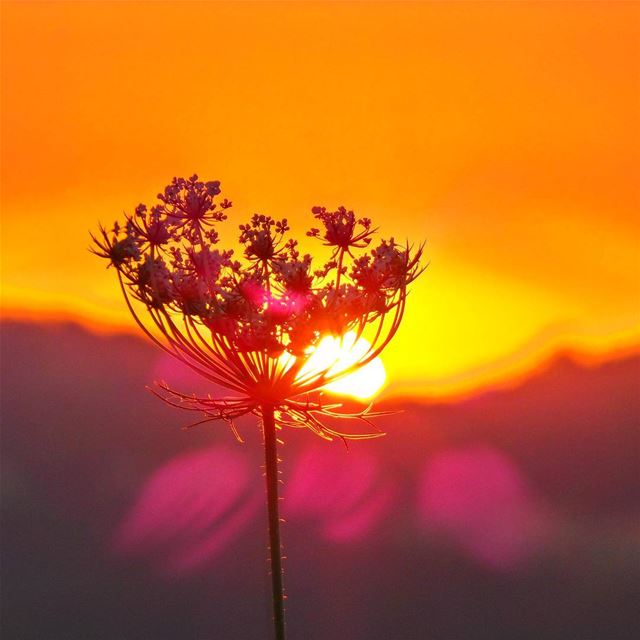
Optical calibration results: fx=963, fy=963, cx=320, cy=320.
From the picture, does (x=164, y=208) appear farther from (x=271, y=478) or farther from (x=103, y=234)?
(x=271, y=478)

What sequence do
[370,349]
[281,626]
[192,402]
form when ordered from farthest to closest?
[192,402]
[370,349]
[281,626]

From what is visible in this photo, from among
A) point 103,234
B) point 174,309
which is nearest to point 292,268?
point 174,309

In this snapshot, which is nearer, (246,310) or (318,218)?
(246,310)

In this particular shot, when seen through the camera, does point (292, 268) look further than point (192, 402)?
No

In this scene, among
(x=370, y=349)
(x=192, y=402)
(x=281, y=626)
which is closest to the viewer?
(x=281, y=626)

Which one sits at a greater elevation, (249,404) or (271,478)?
(249,404)

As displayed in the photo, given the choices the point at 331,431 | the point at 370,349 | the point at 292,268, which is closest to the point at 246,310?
the point at 292,268

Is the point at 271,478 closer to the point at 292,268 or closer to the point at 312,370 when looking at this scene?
the point at 312,370

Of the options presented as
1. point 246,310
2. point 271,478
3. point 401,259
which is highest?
point 401,259

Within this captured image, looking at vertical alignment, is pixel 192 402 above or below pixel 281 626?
above
